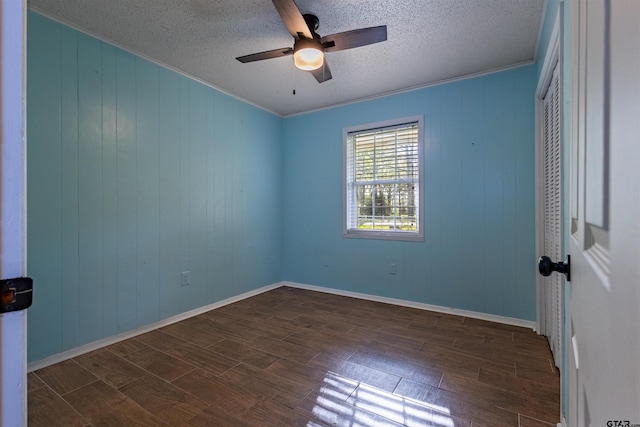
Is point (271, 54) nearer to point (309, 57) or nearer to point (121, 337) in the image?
point (309, 57)

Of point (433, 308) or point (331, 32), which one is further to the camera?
point (433, 308)

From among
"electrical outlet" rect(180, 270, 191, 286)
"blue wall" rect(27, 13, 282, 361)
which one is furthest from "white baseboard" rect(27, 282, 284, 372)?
"electrical outlet" rect(180, 270, 191, 286)

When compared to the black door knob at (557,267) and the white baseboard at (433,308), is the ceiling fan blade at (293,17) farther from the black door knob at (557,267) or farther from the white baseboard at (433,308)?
the white baseboard at (433,308)

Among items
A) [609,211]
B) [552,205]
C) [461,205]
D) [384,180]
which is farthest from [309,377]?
[384,180]

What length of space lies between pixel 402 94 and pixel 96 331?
151 inches

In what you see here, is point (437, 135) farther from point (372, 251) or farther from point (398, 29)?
point (372, 251)

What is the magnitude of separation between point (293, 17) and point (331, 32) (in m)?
0.66

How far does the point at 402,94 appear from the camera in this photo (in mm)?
3445

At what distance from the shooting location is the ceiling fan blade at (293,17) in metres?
1.72

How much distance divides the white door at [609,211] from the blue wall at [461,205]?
263 centimetres

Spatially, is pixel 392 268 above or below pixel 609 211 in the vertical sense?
below

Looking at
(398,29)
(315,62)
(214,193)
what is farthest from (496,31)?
(214,193)

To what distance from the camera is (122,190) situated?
2.56m

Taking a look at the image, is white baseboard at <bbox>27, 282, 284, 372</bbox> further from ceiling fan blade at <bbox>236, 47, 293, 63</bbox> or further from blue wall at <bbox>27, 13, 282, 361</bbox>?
ceiling fan blade at <bbox>236, 47, 293, 63</bbox>
